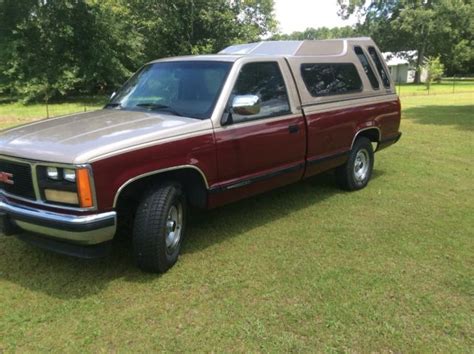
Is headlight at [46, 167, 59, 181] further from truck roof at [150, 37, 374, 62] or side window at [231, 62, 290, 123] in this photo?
truck roof at [150, 37, 374, 62]

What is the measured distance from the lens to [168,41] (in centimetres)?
2870

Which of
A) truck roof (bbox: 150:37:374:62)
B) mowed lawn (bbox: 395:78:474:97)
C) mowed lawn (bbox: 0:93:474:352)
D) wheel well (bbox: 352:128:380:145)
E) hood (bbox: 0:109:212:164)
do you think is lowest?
mowed lawn (bbox: 395:78:474:97)

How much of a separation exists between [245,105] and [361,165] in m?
2.97

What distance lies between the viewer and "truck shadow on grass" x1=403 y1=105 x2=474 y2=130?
44.2 feet

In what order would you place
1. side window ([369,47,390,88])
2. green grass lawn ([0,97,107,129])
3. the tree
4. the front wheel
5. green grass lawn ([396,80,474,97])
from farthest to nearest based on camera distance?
the tree < green grass lawn ([396,80,474,97]) < green grass lawn ([0,97,107,129]) < side window ([369,47,390,88]) < the front wheel

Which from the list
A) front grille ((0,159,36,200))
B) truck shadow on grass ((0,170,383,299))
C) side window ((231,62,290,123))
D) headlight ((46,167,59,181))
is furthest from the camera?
side window ((231,62,290,123))

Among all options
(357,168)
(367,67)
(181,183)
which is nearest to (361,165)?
(357,168)

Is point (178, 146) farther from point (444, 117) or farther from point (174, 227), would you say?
point (444, 117)

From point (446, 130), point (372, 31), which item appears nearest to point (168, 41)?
point (446, 130)

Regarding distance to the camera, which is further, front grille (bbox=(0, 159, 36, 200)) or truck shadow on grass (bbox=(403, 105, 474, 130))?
truck shadow on grass (bbox=(403, 105, 474, 130))

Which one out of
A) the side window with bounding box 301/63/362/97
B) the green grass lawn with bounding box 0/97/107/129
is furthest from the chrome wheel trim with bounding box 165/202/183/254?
the green grass lawn with bounding box 0/97/107/129

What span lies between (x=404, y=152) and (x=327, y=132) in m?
4.28

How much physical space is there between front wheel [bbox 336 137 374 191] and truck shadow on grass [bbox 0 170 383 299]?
0.52 meters

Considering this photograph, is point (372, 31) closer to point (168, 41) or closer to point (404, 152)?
point (168, 41)
